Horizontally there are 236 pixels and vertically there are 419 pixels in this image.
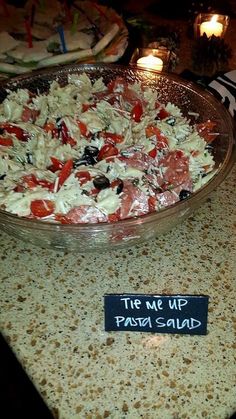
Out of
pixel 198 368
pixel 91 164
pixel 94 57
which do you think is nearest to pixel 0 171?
pixel 91 164

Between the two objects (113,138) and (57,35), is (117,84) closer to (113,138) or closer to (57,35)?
(113,138)

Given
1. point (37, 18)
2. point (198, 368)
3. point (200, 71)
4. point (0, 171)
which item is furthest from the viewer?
point (37, 18)

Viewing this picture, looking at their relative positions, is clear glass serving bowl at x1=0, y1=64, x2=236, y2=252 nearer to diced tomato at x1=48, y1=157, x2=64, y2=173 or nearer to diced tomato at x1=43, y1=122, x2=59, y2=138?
diced tomato at x1=48, y1=157, x2=64, y2=173

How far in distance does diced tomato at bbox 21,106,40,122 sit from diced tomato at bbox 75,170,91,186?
0.31 m

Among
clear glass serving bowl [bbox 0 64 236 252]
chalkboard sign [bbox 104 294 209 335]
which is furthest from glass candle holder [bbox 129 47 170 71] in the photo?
chalkboard sign [bbox 104 294 209 335]

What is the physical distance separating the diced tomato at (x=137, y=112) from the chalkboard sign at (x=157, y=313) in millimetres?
549

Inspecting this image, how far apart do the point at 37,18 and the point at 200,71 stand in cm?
69

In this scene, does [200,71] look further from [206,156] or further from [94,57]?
[206,156]

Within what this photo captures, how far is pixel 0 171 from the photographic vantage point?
1009mm

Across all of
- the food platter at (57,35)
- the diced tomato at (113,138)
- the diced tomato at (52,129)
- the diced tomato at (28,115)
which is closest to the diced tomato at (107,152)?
the diced tomato at (113,138)

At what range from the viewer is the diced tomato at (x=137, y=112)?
1.19 metres

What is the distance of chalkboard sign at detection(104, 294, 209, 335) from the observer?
789 mm

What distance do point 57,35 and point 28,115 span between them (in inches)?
25.8

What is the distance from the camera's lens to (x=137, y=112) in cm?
119
